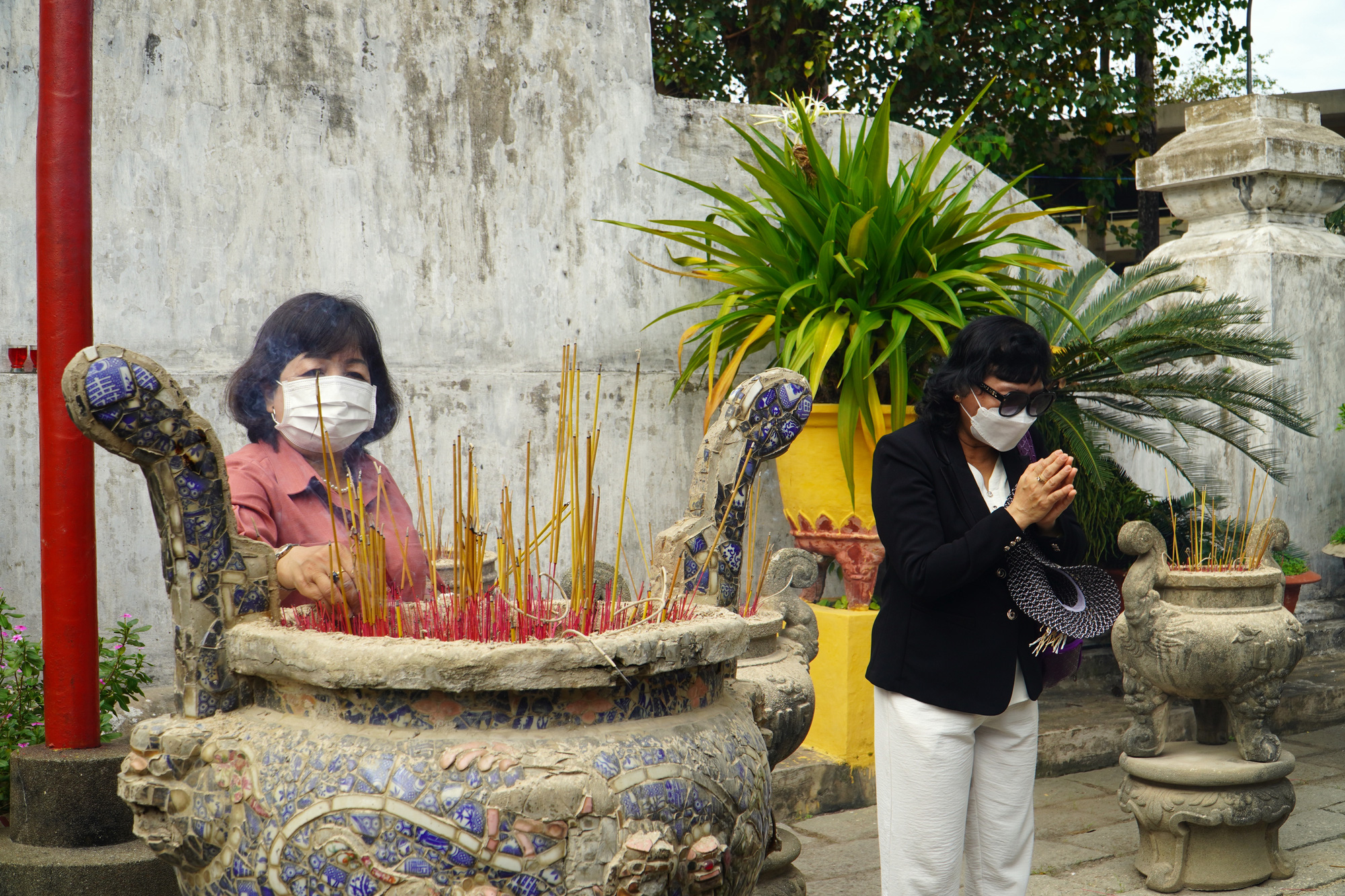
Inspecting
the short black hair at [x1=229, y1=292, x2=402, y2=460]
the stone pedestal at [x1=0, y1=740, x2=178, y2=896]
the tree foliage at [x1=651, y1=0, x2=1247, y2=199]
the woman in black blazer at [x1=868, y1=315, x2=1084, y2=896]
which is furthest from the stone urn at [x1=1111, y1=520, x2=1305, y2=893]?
the tree foliage at [x1=651, y1=0, x2=1247, y2=199]

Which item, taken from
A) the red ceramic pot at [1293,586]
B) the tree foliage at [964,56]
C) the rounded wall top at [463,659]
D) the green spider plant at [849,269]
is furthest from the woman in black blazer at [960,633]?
the tree foliage at [964,56]

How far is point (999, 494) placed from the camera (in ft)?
8.25

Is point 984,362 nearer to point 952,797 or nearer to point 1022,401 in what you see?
Result: point 1022,401

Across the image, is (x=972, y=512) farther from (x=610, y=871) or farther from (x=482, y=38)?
(x=482, y=38)

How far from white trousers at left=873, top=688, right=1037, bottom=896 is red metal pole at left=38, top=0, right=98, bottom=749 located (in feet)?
5.27

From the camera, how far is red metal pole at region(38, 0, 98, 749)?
7.11ft

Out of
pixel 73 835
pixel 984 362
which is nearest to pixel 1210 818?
pixel 984 362

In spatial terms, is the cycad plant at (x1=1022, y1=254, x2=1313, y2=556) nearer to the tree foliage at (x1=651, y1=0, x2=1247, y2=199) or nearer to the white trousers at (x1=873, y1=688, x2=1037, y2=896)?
the white trousers at (x1=873, y1=688, x2=1037, y2=896)

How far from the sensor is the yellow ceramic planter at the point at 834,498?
421 centimetres

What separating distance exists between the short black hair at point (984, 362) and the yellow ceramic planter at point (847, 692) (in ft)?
5.99

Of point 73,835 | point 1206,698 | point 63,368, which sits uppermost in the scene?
point 63,368

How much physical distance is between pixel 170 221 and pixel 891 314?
238 centimetres

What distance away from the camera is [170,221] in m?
3.54

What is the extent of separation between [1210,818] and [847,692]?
49.5 inches
